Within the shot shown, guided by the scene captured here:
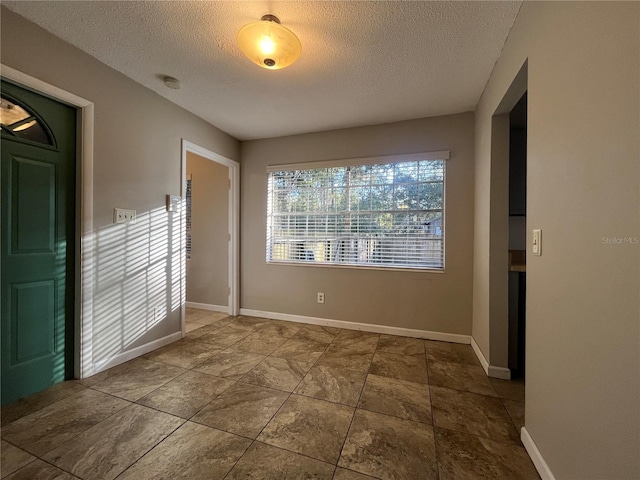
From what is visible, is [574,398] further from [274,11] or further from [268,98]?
[268,98]

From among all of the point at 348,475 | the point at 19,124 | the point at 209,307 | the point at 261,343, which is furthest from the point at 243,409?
the point at 209,307

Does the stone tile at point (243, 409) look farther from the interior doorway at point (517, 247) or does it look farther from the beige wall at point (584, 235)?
the interior doorway at point (517, 247)

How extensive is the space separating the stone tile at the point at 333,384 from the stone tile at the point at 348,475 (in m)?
0.50

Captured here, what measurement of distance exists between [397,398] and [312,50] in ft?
8.63

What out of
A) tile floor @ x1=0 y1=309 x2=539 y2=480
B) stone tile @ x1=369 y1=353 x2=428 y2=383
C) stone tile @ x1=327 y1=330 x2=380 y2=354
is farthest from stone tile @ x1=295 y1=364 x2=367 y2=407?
stone tile @ x1=327 y1=330 x2=380 y2=354

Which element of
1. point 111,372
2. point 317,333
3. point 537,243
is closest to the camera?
point 537,243

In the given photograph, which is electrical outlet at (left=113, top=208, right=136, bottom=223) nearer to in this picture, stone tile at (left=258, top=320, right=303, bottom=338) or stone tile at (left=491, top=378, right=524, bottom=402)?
stone tile at (left=258, top=320, right=303, bottom=338)

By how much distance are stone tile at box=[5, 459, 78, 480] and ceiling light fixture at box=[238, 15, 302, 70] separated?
2450 mm

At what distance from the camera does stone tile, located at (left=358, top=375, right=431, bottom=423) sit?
161 cm

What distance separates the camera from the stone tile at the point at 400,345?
8.25 ft

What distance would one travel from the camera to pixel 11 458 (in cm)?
124

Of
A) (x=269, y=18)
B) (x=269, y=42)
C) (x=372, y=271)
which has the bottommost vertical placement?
(x=372, y=271)

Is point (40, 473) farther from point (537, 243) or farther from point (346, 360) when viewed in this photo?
point (537, 243)

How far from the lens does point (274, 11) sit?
154 cm
